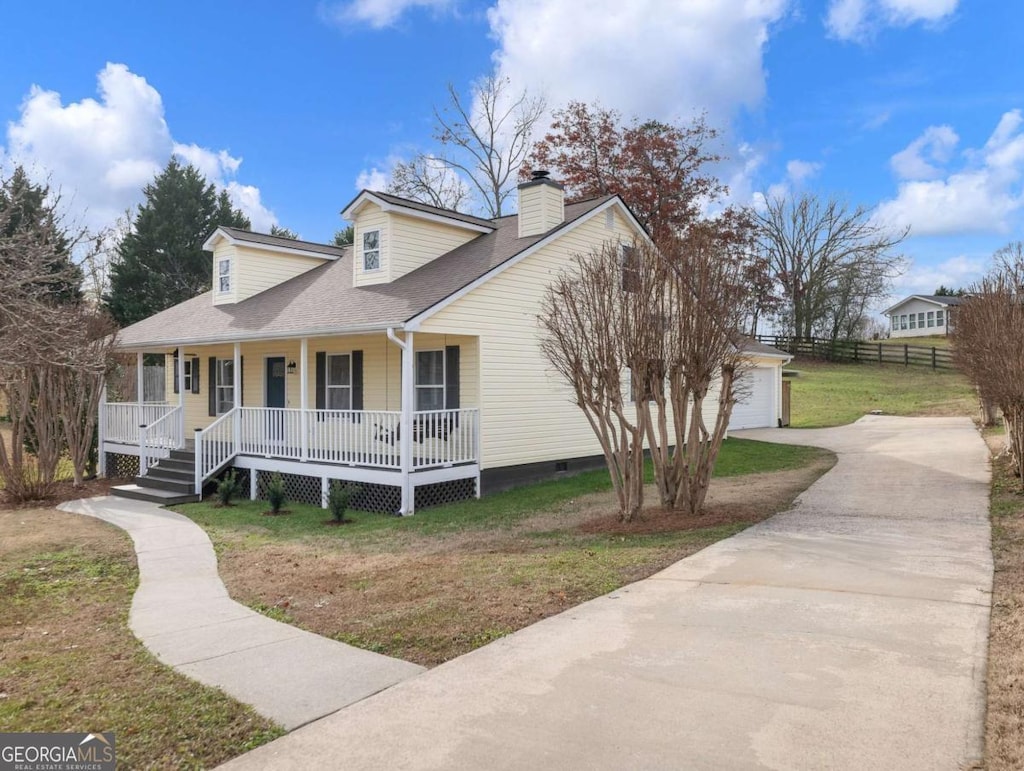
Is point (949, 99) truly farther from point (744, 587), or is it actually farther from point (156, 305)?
point (156, 305)

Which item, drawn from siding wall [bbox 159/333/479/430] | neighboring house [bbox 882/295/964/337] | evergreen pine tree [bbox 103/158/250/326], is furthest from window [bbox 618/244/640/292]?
neighboring house [bbox 882/295/964/337]

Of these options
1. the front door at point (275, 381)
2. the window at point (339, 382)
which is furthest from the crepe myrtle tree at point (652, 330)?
the front door at point (275, 381)

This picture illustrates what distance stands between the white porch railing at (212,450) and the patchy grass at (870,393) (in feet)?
62.8

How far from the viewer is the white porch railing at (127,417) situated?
16.9 m

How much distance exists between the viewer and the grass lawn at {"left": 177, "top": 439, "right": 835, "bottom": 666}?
572cm

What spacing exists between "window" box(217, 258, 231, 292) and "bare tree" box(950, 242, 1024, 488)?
1686cm

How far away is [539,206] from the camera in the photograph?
570 inches

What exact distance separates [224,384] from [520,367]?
8873mm

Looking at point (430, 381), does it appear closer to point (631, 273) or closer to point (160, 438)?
point (631, 273)

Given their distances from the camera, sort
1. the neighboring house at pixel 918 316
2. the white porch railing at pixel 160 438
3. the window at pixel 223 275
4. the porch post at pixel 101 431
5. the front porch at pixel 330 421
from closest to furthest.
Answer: the front porch at pixel 330 421 < the white porch railing at pixel 160 438 < the porch post at pixel 101 431 < the window at pixel 223 275 < the neighboring house at pixel 918 316

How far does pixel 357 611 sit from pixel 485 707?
2.41 m

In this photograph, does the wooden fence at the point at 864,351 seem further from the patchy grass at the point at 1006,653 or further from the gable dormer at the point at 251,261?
the patchy grass at the point at 1006,653

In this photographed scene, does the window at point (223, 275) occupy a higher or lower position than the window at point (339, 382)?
higher

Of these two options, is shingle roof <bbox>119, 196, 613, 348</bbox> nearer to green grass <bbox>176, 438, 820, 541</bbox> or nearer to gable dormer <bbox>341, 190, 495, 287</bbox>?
gable dormer <bbox>341, 190, 495, 287</bbox>
